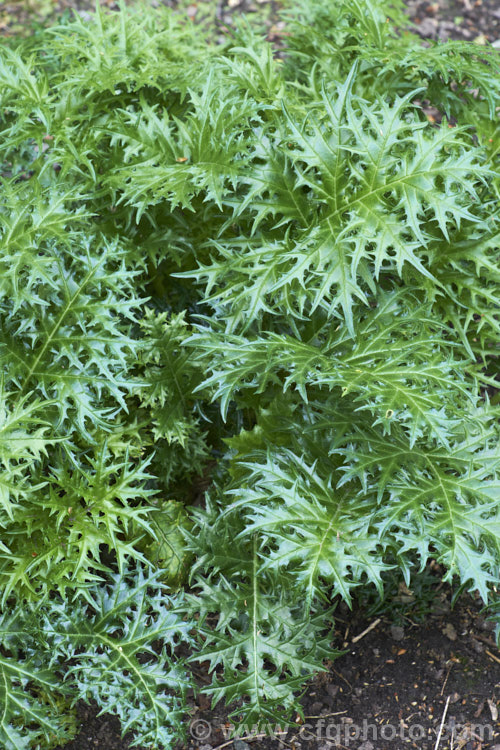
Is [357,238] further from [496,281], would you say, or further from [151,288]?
[151,288]

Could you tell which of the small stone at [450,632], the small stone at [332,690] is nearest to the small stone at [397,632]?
the small stone at [450,632]

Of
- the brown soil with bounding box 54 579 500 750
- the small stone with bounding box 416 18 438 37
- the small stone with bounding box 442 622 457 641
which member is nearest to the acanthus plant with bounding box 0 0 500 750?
the brown soil with bounding box 54 579 500 750

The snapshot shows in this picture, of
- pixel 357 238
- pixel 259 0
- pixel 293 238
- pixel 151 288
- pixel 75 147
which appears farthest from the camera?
pixel 259 0

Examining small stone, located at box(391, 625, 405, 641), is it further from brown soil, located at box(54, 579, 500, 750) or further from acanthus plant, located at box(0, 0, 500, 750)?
acanthus plant, located at box(0, 0, 500, 750)

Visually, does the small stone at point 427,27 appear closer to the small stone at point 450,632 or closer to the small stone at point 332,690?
the small stone at point 450,632

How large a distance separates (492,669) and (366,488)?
3.75 ft

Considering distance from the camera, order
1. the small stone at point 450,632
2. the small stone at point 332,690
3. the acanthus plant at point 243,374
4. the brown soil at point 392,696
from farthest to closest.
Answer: the small stone at point 450,632
the small stone at point 332,690
the brown soil at point 392,696
the acanthus plant at point 243,374

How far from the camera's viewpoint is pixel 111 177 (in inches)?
104

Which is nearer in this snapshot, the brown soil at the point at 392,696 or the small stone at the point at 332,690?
the brown soil at the point at 392,696

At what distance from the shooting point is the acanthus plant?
227 centimetres

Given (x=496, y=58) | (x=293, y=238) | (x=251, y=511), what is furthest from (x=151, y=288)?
(x=496, y=58)

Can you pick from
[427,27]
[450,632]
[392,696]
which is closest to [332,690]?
[392,696]

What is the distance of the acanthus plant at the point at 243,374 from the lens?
2.27 metres

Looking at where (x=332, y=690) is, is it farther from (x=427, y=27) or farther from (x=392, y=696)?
(x=427, y=27)
